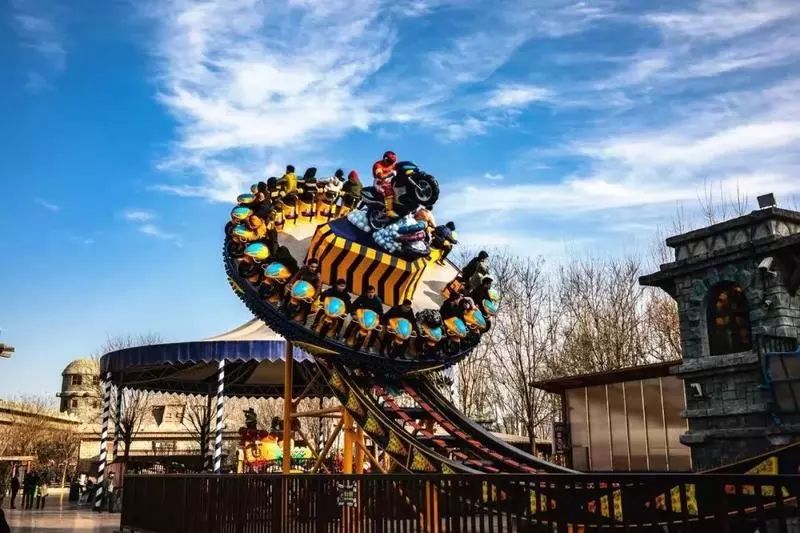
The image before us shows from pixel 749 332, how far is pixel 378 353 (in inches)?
302

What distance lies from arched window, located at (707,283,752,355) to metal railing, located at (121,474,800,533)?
13.6 feet

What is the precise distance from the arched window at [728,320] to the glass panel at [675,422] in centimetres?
462

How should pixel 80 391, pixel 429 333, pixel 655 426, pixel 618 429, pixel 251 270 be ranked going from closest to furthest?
pixel 251 270, pixel 429 333, pixel 655 426, pixel 618 429, pixel 80 391

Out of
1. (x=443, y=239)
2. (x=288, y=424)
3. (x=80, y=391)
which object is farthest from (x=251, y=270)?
(x=80, y=391)

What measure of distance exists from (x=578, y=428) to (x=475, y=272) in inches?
360

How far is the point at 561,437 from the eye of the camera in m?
23.8

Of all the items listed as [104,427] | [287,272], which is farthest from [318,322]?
[104,427]

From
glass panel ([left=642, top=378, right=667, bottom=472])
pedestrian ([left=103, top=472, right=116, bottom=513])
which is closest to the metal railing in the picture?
glass panel ([left=642, top=378, right=667, bottom=472])

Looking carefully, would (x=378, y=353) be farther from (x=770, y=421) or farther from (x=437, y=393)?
(x=770, y=421)

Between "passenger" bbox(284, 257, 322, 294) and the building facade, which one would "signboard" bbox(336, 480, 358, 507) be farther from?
the building facade

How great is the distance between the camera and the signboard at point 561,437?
2358 centimetres

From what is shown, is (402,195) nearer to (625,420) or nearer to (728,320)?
(728,320)

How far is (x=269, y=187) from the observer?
52.6 ft

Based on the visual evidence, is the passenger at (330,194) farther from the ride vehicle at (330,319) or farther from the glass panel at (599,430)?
the glass panel at (599,430)
